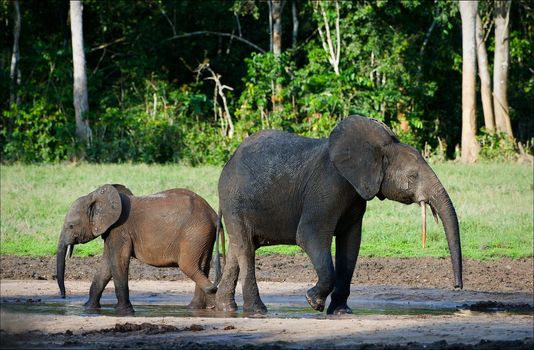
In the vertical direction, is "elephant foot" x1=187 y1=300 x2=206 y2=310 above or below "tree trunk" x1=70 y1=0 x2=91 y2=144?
below

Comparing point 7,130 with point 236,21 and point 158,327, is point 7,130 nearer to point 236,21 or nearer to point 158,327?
point 236,21

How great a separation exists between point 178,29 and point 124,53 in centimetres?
232

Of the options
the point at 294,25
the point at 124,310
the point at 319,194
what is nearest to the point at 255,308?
the point at 124,310

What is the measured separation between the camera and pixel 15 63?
32.2m

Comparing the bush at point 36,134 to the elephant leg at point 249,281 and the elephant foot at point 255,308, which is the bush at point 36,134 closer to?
the elephant leg at point 249,281

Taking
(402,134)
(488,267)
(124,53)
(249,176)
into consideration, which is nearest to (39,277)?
(249,176)

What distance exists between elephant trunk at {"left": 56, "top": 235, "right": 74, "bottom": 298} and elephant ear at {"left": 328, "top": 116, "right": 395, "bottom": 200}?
146 inches

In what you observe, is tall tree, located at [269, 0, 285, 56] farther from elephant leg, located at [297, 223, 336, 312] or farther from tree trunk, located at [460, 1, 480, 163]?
elephant leg, located at [297, 223, 336, 312]

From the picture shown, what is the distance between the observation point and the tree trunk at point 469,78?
30594 millimetres

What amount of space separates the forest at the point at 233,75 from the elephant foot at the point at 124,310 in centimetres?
1631

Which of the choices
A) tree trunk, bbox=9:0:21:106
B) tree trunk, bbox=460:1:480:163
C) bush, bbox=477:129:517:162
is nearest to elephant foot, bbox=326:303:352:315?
bush, bbox=477:129:517:162

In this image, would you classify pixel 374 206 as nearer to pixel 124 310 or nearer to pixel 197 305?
pixel 197 305

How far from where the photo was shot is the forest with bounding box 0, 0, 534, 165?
30.9m

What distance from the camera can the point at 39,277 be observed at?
54.2 ft
